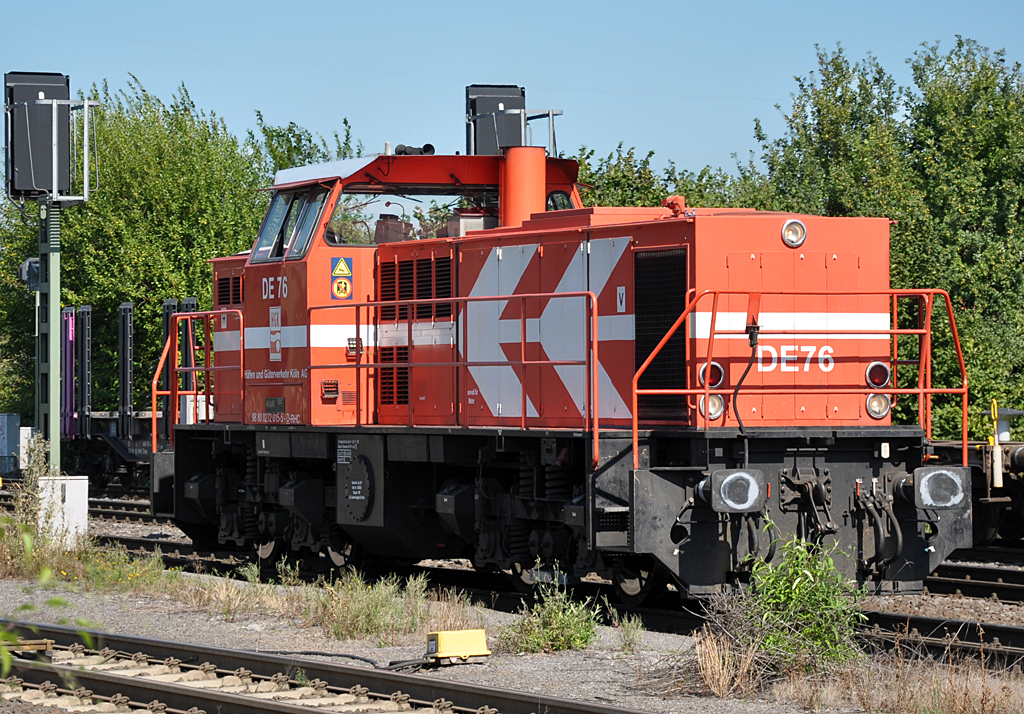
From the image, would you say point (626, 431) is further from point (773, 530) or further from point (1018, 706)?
point (1018, 706)

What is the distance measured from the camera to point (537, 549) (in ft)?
33.7

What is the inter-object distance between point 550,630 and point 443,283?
3791mm

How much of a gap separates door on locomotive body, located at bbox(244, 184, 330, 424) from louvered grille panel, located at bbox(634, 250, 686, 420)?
347cm

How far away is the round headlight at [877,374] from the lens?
31.9ft

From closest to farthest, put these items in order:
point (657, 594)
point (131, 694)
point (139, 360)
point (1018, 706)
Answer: point (1018, 706), point (131, 694), point (657, 594), point (139, 360)

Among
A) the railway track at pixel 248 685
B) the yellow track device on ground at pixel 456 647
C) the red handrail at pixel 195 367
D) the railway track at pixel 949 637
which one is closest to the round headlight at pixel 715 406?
the railway track at pixel 949 637

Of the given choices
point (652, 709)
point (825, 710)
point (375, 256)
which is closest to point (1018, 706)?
point (825, 710)

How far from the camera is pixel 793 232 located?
952cm

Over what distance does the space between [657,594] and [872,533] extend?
1.94 meters

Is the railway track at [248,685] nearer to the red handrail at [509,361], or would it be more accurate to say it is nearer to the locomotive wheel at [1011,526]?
the red handrail at [509,361]

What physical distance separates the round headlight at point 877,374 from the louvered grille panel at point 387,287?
4374mm

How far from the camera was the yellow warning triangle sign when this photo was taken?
11711 mm

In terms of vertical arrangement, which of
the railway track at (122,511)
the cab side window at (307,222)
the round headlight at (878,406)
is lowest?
the railway track at (122,511)

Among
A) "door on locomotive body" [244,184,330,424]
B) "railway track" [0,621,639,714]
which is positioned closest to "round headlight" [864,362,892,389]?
"railway track" [0,621,639,714]
